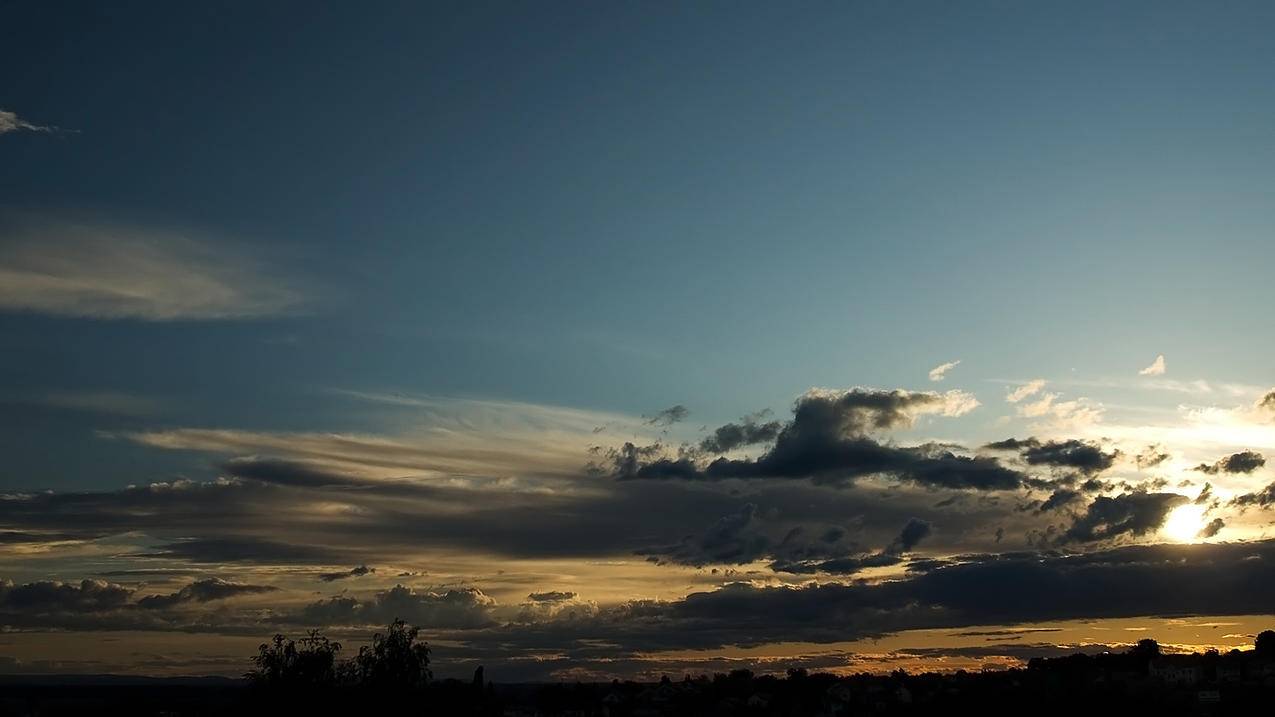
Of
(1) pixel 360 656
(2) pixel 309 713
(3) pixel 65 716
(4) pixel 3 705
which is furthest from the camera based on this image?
(4) pixel 3 705

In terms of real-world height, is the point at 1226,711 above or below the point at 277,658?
below

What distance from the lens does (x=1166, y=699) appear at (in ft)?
531

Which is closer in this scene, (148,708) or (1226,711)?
(1226,711)

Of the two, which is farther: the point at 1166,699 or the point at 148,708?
the point at 148,708

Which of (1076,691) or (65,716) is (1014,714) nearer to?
(1076,691)

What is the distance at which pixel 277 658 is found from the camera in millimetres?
106750

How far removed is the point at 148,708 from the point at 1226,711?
162 m

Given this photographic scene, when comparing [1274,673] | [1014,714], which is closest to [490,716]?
[1014,714]

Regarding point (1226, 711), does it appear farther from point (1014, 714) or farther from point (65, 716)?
point (65, 716)

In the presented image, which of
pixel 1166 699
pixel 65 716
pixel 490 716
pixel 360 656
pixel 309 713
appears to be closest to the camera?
pixel 309 713

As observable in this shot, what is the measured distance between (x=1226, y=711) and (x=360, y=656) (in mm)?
107740

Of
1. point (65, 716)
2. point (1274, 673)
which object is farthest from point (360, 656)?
point (1274, 673)

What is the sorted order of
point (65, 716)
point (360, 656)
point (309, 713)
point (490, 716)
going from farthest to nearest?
1. point (65, 716)
2. point (490, 716)
3. point (360, 656)
4. point (309, 713)

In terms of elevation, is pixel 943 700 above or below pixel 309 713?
below
